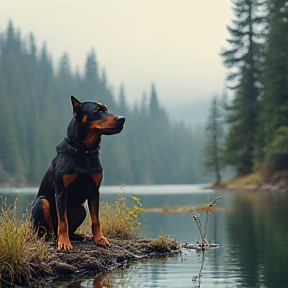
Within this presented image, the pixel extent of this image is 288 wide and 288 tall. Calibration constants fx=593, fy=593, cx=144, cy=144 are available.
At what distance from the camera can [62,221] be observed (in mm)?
8688

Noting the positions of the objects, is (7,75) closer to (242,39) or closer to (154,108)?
(154,108)

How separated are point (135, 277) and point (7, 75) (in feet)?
367

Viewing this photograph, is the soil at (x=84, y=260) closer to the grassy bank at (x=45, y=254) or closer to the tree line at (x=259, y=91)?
the grassy bank at (x=45, y=254)

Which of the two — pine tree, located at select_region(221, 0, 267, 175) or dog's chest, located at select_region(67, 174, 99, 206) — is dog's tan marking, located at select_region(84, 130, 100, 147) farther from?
pine tree, located at select_region(221, 0, 267, 175)

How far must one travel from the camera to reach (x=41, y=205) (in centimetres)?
913

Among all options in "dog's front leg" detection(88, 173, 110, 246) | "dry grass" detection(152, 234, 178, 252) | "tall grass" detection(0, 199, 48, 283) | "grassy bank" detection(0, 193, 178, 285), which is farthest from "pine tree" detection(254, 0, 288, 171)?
"tall grass" detection(0, 199, 48, 283)

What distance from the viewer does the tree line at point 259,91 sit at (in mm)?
46625

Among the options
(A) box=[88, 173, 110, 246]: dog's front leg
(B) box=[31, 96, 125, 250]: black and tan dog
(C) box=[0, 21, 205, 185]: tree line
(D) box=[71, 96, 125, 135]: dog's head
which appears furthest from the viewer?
(C) box=[0, 21, 205, 185]: tree line

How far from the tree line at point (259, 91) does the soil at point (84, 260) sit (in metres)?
34.8

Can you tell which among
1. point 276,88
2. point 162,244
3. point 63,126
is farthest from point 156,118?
point 162,244

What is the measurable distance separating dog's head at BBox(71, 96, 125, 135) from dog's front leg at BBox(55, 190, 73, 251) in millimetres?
1059

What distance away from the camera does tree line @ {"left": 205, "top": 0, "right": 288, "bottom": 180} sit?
1836 inches

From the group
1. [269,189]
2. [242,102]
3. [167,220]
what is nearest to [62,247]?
[167,220]

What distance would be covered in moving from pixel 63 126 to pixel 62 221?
10757 centimetres
